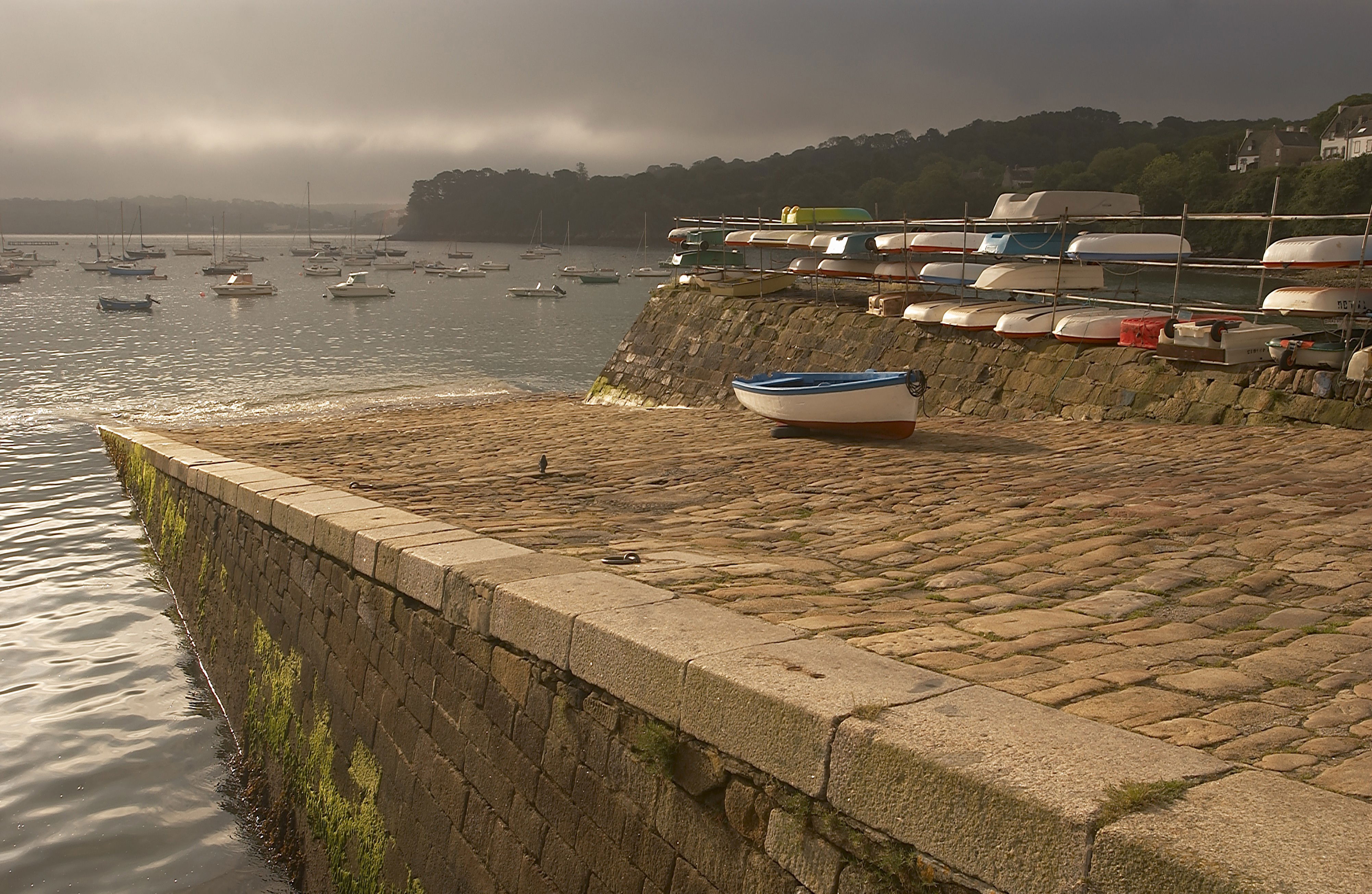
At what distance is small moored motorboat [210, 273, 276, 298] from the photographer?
248 feet

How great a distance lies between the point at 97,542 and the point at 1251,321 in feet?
49.6

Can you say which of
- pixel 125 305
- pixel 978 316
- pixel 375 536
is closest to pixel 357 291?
pixel 125 305

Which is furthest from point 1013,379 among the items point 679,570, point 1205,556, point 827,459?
point 679,570

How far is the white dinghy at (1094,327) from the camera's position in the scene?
12.9 metres

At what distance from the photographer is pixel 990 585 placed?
5355 millimetres

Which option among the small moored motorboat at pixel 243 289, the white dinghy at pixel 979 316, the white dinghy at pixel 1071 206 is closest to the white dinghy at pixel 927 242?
the white dinghy at pixel 1071 206

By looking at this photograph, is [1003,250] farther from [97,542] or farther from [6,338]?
[6,338]

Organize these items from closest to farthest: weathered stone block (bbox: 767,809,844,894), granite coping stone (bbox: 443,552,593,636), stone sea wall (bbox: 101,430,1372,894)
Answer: stone sea wall (bbox: 101,430,1372,894)
weathered stone block (bbox: 767,809,844,894)
granite coping stone (bbox: 443,552,593,636)

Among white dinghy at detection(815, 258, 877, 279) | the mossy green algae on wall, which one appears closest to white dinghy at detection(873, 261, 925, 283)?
white dinghy at detection(815, 258, 877, 279)

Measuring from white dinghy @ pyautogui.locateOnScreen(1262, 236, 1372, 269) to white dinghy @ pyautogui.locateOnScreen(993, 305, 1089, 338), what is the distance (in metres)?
2.48

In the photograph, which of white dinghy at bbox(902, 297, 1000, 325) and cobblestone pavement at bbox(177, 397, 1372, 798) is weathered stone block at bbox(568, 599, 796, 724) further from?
white dinghy at bbox(902, 297, 1000, 325)

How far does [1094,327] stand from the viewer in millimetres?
12938

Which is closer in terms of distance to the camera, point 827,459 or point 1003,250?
point 827,459

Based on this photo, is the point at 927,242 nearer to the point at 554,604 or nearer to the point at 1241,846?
the point at 554,604
